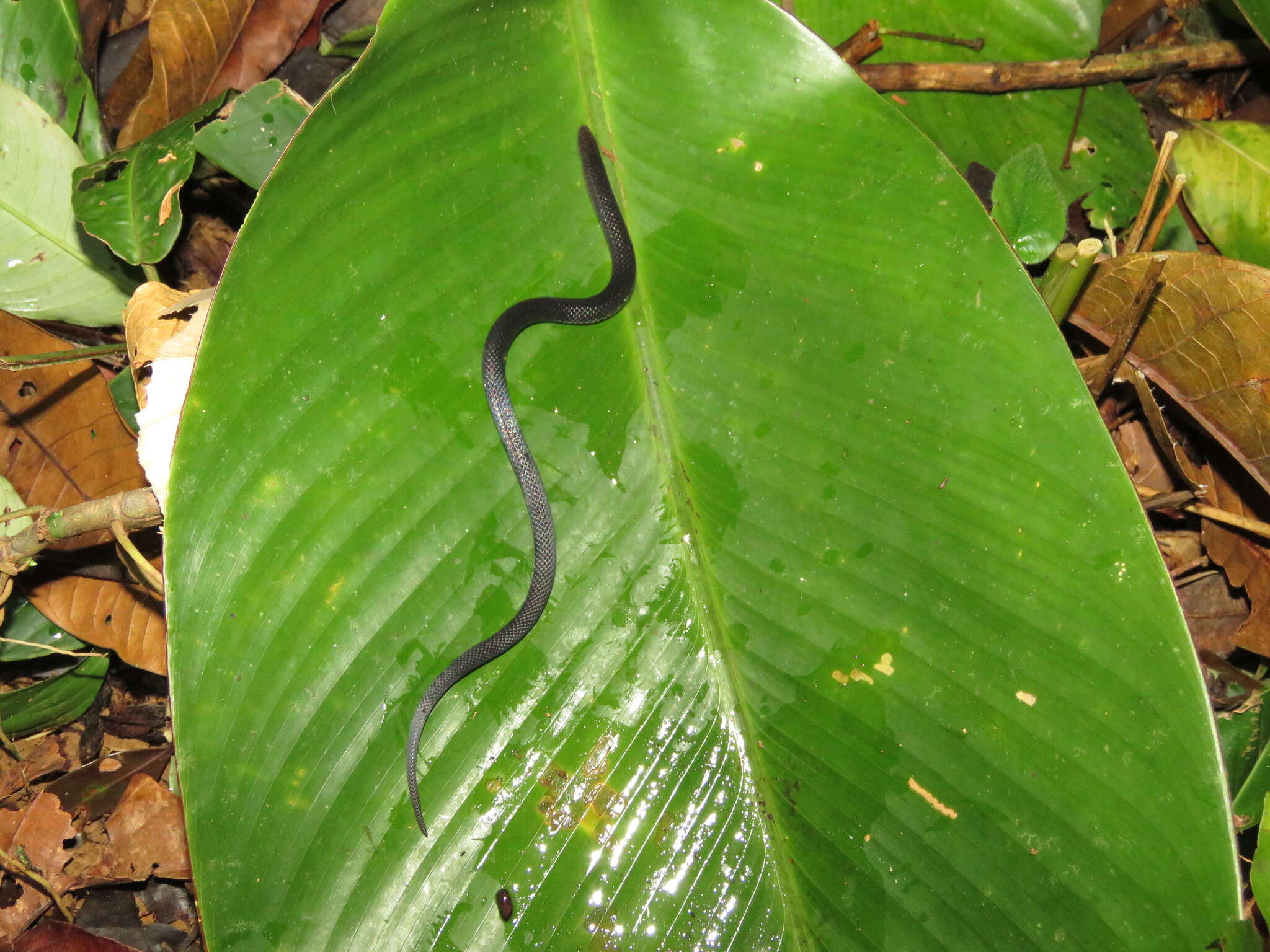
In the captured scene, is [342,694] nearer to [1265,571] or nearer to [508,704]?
[508,704]

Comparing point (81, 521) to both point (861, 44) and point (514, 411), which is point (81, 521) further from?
point (861, 44)

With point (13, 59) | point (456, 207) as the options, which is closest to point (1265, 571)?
point (456, 207)

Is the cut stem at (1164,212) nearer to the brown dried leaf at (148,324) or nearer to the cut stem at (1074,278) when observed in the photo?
the cut stem at (1074,278)

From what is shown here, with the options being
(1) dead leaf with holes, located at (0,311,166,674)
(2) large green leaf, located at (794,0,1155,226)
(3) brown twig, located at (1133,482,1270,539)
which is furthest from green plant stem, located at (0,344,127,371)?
(3) brown twig, located at (1133,482,1270,539)

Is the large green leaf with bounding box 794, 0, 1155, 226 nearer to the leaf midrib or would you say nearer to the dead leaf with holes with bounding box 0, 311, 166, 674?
the leaf midrib

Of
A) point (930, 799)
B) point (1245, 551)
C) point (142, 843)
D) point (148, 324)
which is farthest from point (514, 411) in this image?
point (1245, 551)
